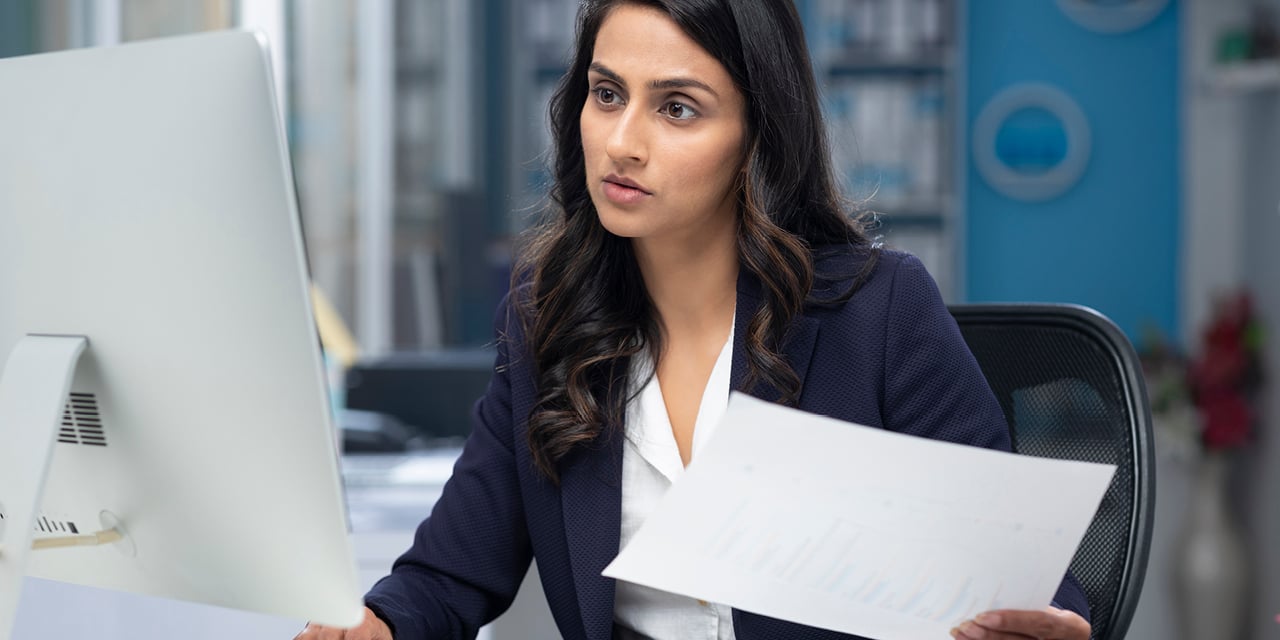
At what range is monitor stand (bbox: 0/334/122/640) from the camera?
80cm

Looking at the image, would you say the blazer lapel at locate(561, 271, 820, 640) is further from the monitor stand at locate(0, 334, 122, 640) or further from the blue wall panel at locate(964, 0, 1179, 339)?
the blue wall panel at locate(964, 0, 1179, 339)

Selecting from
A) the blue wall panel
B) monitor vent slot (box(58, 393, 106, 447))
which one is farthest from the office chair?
the blue wall panel

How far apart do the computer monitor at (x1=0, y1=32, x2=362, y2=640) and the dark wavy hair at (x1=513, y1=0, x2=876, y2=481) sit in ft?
1.56

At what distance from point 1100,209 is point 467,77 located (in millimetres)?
2448

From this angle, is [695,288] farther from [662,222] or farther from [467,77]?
[467,77]

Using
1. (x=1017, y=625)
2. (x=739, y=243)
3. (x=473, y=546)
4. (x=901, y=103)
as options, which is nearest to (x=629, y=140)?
(x=739, y=243)

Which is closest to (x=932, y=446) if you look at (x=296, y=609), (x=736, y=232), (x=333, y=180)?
(x=296, y=609)

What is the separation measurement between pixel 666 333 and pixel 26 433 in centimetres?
69

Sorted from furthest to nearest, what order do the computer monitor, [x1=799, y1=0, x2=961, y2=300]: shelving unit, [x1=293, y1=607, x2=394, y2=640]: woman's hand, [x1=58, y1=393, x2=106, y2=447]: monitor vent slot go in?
[x1=799, y1=0, x2=961, y2=300]: shelving unit
[x1=293, y1=607, x2=394, y2=640]: woman's hand
[x1=58, y1=393, x2=106, y2=447]: monitor vent slot
the computer monitor

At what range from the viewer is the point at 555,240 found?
1.39 metres

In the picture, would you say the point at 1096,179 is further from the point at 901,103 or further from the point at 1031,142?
the point at 901,103

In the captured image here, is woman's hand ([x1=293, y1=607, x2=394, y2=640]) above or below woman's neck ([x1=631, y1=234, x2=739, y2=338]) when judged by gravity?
below

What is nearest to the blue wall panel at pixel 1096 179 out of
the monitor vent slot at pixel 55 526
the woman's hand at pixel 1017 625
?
the woman's hand at pixel 1017 625

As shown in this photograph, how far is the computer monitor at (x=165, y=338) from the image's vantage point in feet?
2.36
